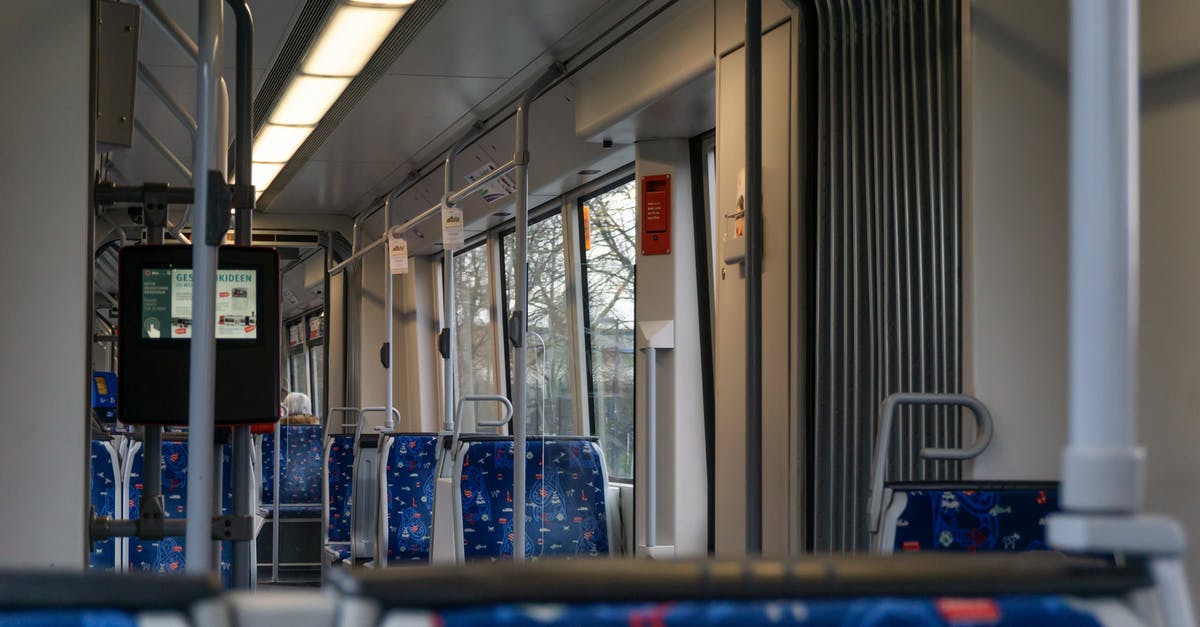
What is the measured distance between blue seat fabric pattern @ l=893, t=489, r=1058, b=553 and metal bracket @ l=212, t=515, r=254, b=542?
1.61 metres

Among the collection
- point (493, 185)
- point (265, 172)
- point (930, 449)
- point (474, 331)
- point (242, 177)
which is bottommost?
point (930, 449)

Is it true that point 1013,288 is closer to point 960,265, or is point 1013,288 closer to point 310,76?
point 960,265

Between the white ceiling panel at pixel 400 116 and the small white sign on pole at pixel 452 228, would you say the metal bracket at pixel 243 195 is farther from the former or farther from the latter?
the white ceiling panel at pixel 400 116

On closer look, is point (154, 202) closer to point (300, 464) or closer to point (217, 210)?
point (217, 210)

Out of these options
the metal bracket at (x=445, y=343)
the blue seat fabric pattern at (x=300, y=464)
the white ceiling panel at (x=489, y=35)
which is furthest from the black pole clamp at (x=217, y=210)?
the blue seat fabric pattern at (x=300, y=464)

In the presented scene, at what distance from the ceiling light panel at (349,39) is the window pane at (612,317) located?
1994mm

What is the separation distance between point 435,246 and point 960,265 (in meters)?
8.93

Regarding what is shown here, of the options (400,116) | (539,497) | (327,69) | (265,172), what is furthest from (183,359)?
(265,172)

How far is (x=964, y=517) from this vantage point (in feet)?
8.39

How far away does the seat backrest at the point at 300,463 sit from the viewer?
36.0 ft

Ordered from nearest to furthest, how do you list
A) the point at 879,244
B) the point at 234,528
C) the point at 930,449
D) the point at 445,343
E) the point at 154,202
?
1. the point at 930,449
2. the point at 154,202
3. the point at 234,528
4. the point at 879,244
5. the point at 445,343

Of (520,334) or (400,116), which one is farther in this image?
(400,116)

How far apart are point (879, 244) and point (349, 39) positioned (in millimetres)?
3388

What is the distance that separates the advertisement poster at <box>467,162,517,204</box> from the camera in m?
8.80
